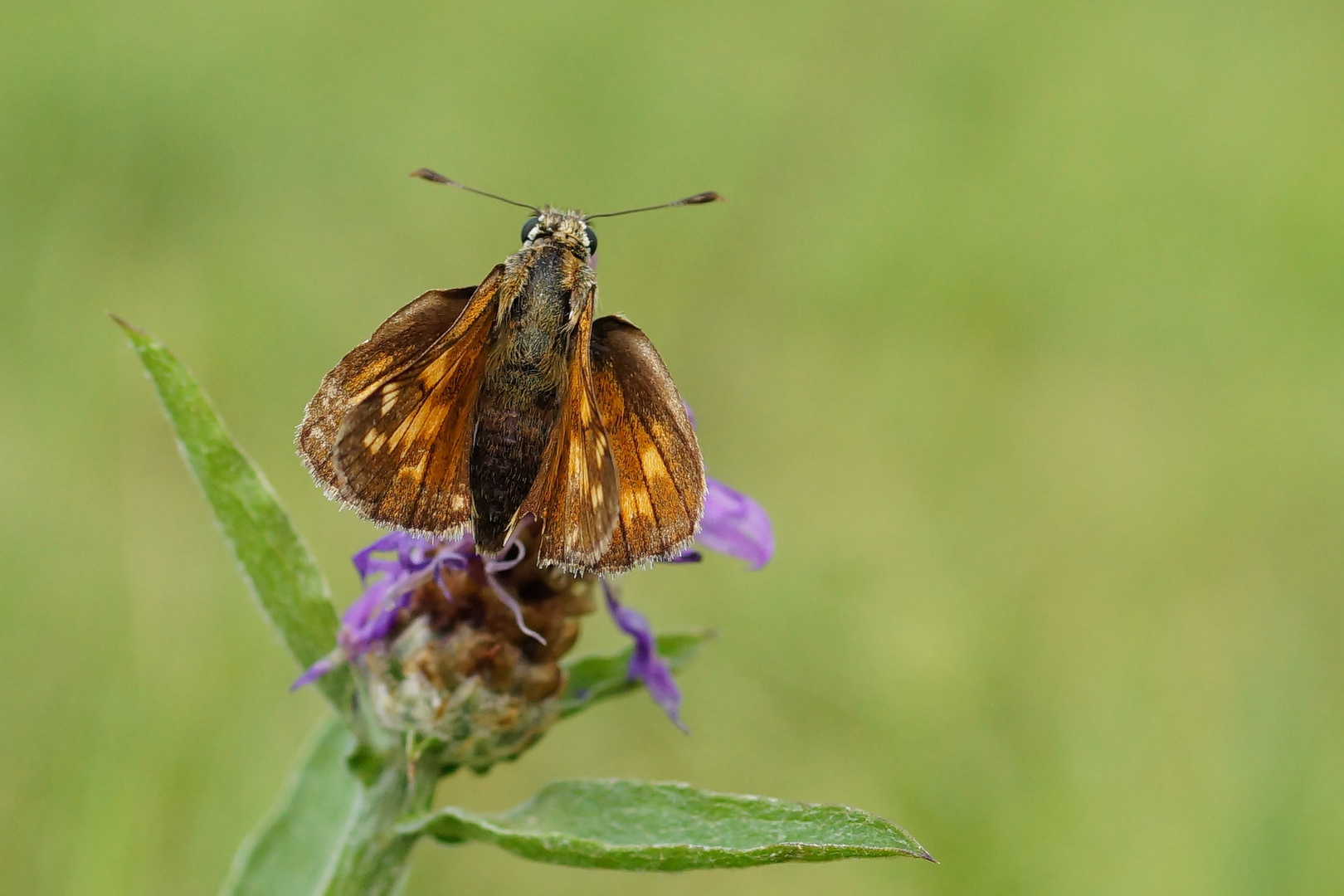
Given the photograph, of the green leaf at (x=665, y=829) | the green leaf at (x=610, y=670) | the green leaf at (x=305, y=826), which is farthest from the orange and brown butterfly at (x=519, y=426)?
the green leaf at (x=305, y=826)

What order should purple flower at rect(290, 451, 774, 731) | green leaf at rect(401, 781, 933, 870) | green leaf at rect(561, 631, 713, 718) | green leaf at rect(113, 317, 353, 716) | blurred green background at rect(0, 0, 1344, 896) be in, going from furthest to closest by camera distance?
1. blurred green background at rect(0, 0, 1344, 896)
2. green leaf at rect(561, 631, 713, 718)
3. purple flower at rect(290, 451, 774, 731)
4. green leaf at rect(113, 317, 353, 716)
5. green leaf at rect(401, 781, 933, 870)

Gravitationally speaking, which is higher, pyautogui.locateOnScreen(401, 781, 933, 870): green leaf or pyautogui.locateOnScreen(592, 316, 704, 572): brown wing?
pyautogui.locateOnScreen(592, 316, 704, 572): brown wing

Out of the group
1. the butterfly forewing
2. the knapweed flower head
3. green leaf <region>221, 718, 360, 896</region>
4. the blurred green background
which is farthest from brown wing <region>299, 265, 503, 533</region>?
the blurred green background

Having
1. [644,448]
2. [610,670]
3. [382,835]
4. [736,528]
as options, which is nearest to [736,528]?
[736,528]

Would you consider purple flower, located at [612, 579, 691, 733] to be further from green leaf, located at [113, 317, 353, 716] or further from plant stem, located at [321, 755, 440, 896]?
green leaf, located at [113, 317, 353, 716]

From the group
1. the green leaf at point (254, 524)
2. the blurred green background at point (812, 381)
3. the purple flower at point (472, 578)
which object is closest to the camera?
the green leaf at point (254, 524)

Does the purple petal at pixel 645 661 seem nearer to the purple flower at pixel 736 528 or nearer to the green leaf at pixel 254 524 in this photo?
the purple flower at pixel 736 528

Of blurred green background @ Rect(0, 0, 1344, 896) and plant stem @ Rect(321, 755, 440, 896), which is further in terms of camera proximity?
blurred green background @ Rect(0, 0, 1344, 896)
